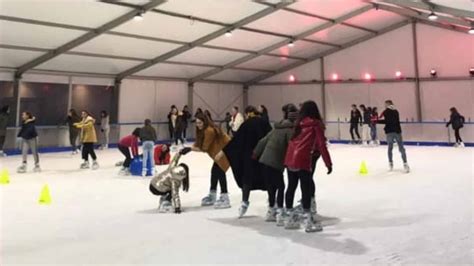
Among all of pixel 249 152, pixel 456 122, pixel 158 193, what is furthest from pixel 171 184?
pixel 456 122

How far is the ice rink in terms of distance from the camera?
3.00 m

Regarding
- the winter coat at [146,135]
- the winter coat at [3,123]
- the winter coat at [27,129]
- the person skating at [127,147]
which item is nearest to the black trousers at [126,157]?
the person skating at [127,147]

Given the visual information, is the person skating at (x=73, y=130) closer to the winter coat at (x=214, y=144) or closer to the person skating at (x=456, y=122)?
the winter coat at (x=214, y=144)

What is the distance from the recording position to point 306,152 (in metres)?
3.66

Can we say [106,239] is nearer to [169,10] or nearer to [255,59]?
[169,10]

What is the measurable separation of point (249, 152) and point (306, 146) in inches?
30.9

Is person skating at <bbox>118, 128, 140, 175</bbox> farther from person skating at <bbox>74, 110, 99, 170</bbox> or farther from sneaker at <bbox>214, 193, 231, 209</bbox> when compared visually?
sneaker at <bbox>214, 193, 231, 209</bbox>

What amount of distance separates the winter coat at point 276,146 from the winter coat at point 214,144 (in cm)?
67

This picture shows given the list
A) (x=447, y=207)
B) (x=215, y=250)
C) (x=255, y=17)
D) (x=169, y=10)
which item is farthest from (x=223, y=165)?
(x=255, y=17)

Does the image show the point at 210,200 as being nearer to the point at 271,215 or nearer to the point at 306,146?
the point at 271,215

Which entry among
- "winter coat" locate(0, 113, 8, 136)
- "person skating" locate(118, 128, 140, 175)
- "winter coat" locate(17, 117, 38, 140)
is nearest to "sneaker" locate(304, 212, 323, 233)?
"person skating" locate(118, 128, 140, 175)

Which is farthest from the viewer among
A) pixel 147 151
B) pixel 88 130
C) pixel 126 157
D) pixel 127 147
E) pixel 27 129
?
pixel 88 130

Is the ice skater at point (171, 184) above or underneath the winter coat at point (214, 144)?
underneath

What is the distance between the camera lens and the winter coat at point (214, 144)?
460 cm
